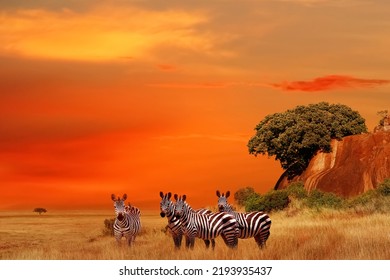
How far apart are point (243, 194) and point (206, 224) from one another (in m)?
32.0

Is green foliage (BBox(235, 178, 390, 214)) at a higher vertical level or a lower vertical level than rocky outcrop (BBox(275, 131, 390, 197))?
lower

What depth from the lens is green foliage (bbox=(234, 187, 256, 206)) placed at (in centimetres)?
4973

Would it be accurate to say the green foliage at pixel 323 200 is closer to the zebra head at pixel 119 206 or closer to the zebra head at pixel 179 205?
the zebra head at pixel 119 206

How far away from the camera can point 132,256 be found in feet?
62.6

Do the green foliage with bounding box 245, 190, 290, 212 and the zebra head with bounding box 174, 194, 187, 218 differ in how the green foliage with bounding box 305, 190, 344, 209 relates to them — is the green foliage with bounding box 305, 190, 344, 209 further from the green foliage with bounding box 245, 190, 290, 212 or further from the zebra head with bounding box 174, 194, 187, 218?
the zebra head with bounding box 174, 194, 187, 218

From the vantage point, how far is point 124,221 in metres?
22.2

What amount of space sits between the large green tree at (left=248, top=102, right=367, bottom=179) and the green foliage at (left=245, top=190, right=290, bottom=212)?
638 centimetres

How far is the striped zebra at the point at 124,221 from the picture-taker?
21.2 m

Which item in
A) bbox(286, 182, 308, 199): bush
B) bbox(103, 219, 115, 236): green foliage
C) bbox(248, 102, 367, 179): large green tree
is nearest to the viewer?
bbox(103, 219, 115, 236): green foliage

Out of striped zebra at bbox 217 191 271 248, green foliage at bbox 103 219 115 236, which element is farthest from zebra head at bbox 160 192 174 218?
green foliage at bbox 103 219 115 236

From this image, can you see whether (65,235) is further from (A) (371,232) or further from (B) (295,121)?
(B) (295,121)

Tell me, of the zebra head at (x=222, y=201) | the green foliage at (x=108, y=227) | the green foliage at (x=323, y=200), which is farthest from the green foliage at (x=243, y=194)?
the zebra head at (x=222, y=201)

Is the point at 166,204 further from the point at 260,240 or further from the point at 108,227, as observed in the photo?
the point at 108,227
